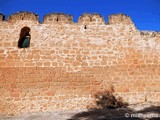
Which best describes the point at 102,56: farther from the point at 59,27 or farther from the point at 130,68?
the point at 59,27

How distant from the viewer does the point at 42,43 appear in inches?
334

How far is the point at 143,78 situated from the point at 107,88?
163cm

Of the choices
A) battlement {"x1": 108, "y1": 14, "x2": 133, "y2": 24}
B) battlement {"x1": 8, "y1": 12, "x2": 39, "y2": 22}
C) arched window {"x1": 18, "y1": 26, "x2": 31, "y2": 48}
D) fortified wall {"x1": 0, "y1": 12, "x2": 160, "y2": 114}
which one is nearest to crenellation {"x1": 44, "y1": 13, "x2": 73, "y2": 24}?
fortified wall {"x1": 0, "y1": 12, "x2": 160, "y2": 114}

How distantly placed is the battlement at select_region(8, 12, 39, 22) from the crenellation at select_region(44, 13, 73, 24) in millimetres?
487

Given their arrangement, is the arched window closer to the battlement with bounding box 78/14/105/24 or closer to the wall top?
the wall top

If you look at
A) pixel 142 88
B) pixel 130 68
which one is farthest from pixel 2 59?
pixel 142 88

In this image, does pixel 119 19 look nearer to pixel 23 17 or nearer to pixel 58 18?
pixel 58 18

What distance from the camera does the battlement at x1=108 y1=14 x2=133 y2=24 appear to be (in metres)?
9.30

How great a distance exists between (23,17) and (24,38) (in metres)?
0.93

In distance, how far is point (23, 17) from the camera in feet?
29.1

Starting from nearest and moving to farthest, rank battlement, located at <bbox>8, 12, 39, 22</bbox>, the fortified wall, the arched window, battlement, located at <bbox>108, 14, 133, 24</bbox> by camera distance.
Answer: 1. the fortified wall
2. the arched window
3. battlement, located at <bbox>8, 12, 39, 22</bbox>
4. battlement, located at <bbox>108, 14, 133, 24</bbox>

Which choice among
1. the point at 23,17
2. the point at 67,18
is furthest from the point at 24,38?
the point at 67,18

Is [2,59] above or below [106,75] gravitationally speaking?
above

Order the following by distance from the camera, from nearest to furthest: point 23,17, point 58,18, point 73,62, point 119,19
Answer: point 73,62
point 23,17
point 58,18
point 119,19
